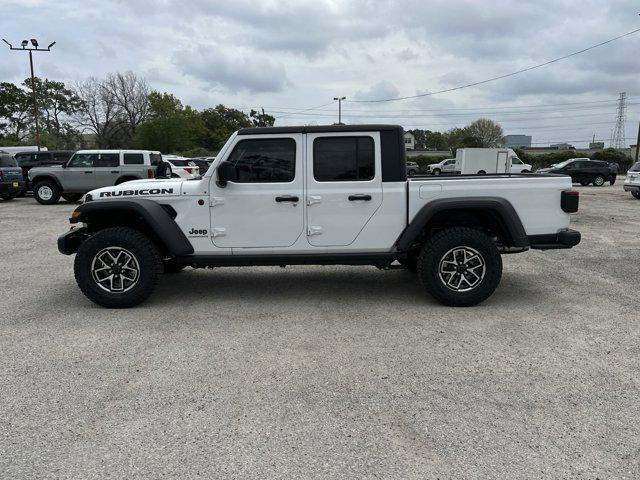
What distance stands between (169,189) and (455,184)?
297 centimetres

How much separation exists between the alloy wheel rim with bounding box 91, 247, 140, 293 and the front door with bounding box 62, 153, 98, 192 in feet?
40.9

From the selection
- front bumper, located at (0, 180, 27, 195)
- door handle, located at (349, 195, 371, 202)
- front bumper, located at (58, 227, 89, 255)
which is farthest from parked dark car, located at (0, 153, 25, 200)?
door handle, located at (349, 195, 371, 202)

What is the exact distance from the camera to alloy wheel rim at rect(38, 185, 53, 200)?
16.8 meters

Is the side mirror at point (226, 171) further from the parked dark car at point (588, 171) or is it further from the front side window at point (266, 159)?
the parked dark car at point (588, 171)

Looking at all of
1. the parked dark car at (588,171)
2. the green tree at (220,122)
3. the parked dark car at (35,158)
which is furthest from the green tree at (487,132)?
the parked dark car at (35,158)

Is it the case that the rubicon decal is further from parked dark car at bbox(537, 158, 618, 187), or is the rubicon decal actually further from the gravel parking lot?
parked dark car at bbox(537, 158, 618, 187)

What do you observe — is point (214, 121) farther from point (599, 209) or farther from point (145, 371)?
point (145, 371)

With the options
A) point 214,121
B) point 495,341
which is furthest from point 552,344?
point 214,121

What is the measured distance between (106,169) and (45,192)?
2.42m

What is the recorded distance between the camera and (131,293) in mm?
5273

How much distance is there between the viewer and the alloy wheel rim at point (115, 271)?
17.3ft

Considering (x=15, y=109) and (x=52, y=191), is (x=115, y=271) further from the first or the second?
(x=15, y=109)

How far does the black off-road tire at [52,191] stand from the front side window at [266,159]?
14082 millimetres

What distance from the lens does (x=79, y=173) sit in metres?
16.5
